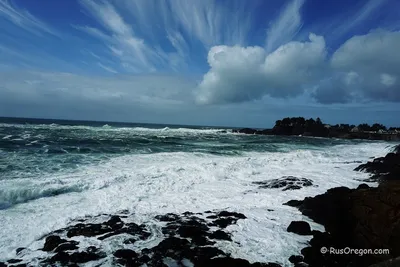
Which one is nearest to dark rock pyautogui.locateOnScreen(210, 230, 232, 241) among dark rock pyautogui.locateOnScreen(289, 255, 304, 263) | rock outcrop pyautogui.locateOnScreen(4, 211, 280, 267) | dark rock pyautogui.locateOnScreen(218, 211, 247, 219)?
rock outcrop pyautogui.locateOnScreen(4, 211, 280, 267)

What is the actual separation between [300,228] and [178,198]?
181 inches

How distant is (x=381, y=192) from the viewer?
251 inches

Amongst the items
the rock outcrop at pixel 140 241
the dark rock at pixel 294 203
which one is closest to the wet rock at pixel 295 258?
the rock outcrop at pixel 140 241

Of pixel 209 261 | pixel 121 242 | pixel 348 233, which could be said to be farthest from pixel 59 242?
pixel 348 233

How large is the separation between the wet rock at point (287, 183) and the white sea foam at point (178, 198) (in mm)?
424

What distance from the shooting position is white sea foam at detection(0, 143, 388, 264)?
20.9ft

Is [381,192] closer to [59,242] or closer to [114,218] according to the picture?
[114,218]

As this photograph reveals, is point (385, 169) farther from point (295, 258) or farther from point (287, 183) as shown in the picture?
point (295, 258)

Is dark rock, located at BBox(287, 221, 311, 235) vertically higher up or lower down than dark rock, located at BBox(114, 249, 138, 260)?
higher up

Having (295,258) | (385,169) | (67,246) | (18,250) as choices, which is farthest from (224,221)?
(385,169)

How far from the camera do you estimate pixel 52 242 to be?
600 centimetres

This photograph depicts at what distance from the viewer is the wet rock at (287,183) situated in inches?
449

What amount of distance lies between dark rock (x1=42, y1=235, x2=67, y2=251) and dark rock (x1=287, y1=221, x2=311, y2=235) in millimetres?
5647

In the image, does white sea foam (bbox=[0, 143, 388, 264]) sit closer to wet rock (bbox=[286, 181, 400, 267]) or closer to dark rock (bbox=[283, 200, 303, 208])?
dark rock (bbox=[283, 200, 303, 208])
